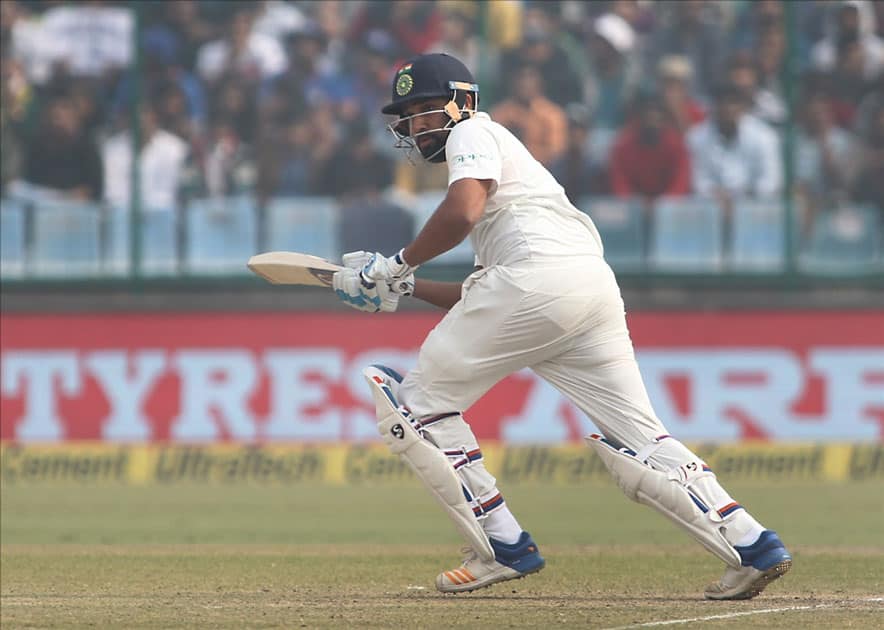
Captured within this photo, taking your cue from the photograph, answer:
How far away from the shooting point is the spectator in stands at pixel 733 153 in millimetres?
13305

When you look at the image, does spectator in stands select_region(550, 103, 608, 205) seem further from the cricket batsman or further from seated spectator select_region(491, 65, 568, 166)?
the cricket batsman

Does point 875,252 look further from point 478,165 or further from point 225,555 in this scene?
point 478,165

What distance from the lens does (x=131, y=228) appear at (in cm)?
1373

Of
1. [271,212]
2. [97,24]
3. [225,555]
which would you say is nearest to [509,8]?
[271,212]

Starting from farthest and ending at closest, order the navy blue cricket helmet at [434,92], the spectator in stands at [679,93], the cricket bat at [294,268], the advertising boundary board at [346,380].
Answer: the spectator in stands at [679,93]
the advertising boundary board at [346,380]
the cricket bat at [294,268]
the navy blue cricket helmet at [434,92]

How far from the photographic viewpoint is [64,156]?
1383cm

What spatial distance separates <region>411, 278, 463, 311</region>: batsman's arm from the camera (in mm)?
5859

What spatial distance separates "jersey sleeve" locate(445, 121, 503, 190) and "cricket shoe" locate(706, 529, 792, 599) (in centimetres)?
146

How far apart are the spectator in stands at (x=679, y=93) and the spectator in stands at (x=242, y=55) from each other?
3.08 meters

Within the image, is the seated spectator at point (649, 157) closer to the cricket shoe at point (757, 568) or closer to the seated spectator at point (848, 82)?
the seated spectator at point (848, 82)

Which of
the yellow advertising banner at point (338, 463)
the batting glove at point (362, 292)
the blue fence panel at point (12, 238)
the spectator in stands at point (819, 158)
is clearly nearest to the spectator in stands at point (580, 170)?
the spectator in stands at point (819, 158)

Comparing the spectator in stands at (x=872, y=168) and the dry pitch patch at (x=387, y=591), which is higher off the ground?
the spectator in stands at (x=872, y=168)

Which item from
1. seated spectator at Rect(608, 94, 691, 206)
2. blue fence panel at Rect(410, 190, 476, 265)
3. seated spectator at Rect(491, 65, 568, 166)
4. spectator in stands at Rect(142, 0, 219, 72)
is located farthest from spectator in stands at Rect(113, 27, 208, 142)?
seated spectator at Rect(608, 94, 691, 206)

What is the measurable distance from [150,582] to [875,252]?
28.0 ft
